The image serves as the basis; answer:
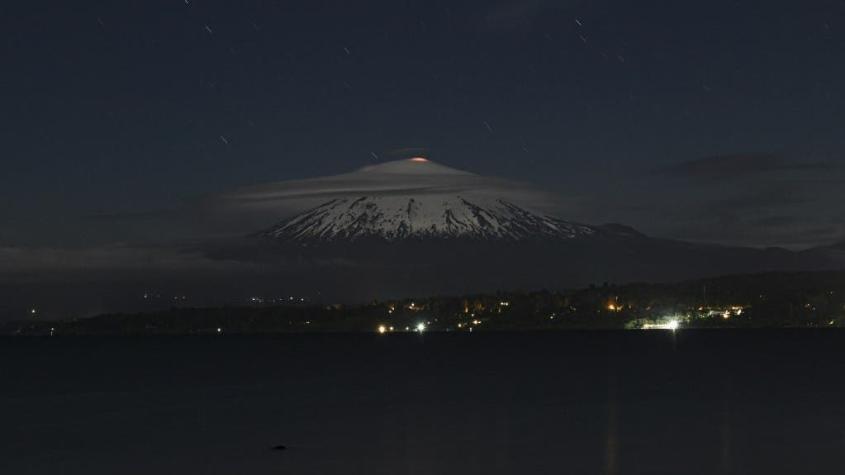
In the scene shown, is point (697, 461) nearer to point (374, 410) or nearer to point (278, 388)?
point (374, 410)

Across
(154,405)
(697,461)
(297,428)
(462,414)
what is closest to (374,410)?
(462,414)

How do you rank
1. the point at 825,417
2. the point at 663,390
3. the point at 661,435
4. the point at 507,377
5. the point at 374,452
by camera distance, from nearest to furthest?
the point at 374,452 → the point at 661,435 → the point at 825,417 → the point at 663,390 → the point at 507,377

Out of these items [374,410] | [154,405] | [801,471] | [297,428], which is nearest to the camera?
[801,471]

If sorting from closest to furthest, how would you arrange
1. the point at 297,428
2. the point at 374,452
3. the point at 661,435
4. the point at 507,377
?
the point at 374,452 → the point at 661,435 → the point at 297,428 → the point at 507,377

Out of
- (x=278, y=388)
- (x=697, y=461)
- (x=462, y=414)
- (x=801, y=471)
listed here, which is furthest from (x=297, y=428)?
(x=278, y=388)

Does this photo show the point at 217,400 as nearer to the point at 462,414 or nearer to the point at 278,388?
the point at 278,388

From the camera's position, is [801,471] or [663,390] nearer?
[801,471]
